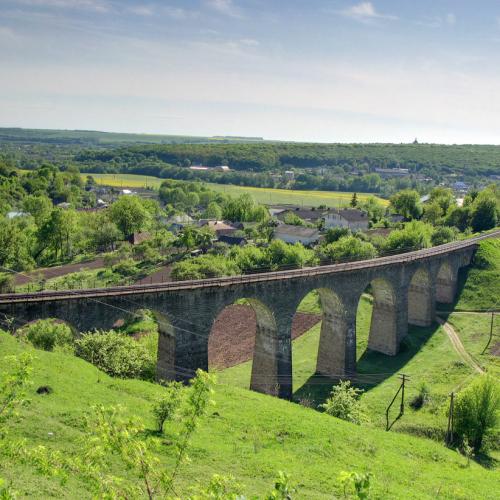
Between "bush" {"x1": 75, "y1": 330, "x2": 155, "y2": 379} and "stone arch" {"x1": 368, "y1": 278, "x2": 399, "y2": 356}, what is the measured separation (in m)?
32.1

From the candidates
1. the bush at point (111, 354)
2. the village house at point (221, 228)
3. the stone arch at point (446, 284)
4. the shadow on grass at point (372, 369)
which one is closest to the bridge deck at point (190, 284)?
the bush at point (111, 354)

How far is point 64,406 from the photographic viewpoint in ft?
103

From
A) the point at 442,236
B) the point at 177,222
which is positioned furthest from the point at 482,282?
the point at 177,222

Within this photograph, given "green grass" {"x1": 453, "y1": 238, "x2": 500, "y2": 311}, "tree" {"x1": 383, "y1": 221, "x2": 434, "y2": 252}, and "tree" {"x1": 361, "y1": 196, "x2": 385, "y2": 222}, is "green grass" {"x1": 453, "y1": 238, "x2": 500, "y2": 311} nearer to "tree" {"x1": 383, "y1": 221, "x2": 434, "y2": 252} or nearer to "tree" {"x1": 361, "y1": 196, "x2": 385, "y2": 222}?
"tree" {"x1": 383, "y1": 221, "x2": 434, "y2": 252}

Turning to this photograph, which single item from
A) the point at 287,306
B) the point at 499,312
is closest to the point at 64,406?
the point at 287,306

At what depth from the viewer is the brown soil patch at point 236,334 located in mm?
60969

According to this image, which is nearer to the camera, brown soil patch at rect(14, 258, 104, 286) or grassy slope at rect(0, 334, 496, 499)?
grassy slope at rect(0, 334, 496, 499)

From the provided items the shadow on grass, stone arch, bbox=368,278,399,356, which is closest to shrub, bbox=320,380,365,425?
the shadow on grass

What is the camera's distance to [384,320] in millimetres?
65375

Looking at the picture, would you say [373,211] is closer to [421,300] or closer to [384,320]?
[421,300]

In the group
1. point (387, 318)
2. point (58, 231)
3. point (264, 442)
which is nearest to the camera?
point (264, 442)

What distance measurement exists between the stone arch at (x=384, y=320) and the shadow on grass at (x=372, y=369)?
3.46 feet

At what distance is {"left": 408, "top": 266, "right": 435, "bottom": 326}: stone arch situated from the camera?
235ft

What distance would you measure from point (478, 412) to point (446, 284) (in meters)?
40.4
